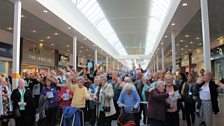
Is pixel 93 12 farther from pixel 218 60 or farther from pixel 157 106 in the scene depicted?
pixel 157 106

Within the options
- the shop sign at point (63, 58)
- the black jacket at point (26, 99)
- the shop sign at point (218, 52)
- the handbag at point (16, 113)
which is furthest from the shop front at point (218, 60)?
the handbag at point (16, 113)

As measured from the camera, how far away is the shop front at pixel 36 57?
1757 centimetres

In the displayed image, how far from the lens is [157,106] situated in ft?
15.9

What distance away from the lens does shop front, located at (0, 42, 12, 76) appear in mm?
15055

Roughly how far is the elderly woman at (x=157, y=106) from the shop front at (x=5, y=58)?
496 inches

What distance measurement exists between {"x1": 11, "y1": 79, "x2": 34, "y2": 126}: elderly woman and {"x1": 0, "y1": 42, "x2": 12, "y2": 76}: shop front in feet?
30.8

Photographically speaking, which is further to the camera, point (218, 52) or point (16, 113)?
point (218, 52)

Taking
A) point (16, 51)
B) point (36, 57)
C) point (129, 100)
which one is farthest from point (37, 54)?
point (129, 100)

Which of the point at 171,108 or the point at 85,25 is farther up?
the point at 85,25

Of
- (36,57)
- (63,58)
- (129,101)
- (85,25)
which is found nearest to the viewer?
(129,101)

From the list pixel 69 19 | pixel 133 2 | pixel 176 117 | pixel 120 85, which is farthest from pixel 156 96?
pixel 133 2

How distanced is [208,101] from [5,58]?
43.3ft

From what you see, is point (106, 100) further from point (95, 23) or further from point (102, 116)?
point (95, 23)

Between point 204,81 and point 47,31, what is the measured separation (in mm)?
11099
